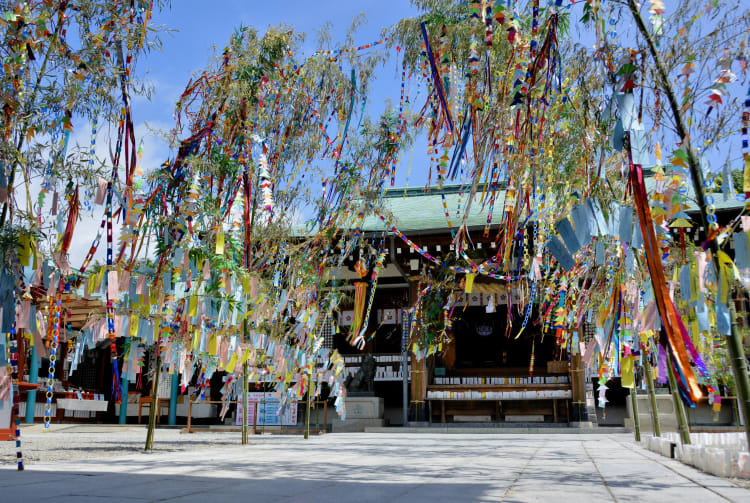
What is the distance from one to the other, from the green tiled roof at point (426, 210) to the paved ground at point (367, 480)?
6.46 m

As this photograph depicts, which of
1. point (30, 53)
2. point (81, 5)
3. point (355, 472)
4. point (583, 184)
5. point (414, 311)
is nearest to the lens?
point (30, 53)

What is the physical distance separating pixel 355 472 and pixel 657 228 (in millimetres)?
2772

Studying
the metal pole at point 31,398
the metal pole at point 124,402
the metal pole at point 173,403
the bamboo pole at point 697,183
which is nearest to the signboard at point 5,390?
the bamboo pole at point 697,183

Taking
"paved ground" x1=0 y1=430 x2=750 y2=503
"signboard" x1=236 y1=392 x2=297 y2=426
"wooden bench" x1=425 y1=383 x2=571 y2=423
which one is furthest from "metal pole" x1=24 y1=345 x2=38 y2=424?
"paved ground" x1=0 y1=430 x2=750 y2=503

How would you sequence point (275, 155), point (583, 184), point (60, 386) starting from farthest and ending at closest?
point (60, 386) < point (275, 155) < point (583, 184)

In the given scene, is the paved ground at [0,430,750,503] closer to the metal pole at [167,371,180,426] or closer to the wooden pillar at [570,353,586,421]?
the wooden pillar at [570,353,586,421]

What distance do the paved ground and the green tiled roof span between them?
6462mm

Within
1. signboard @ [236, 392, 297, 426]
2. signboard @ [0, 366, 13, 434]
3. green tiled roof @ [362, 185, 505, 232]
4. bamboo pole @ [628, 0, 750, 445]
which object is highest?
green tiled roof @ [362, 185, 505, 232]

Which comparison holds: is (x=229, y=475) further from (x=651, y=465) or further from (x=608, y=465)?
(x=651, y=465)

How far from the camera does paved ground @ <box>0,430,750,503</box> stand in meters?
3.10

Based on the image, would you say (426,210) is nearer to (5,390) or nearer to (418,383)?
(418,383)

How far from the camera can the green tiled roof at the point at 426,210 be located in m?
12.9

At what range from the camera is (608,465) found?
503 centimetres

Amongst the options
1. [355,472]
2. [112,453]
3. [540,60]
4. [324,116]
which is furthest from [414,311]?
[540,60]
